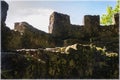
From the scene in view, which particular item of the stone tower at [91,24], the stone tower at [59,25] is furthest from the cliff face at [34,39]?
the stone tower at [91,24]

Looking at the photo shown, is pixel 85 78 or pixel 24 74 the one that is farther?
pixel 85 78

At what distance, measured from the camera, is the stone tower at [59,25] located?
647 inches

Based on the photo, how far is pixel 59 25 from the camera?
55.0ft

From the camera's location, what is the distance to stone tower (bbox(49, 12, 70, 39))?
16422 mm

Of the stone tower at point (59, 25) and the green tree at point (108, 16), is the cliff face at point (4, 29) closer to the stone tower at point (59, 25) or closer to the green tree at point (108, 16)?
the stone tower at point (59, 25)

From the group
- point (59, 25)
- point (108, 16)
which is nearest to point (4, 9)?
point (59, 25)

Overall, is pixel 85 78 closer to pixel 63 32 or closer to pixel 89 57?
pixel 89 57

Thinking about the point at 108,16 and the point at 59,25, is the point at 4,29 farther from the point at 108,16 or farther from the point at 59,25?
the point at 108,16

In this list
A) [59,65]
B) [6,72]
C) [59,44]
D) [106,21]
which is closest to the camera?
[6,72]

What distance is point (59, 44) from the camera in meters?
14.9

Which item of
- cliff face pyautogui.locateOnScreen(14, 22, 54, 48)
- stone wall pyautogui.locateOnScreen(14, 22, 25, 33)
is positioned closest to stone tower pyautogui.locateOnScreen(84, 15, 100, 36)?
cliff face pyautogui.locateOnScreen(14, 22, 54, 48)

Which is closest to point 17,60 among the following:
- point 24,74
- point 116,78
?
point 24,74

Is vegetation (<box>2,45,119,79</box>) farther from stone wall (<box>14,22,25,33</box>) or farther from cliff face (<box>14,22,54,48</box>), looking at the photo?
stone wall (<box>14,22,25,33</box>)

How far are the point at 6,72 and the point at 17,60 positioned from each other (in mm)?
527
